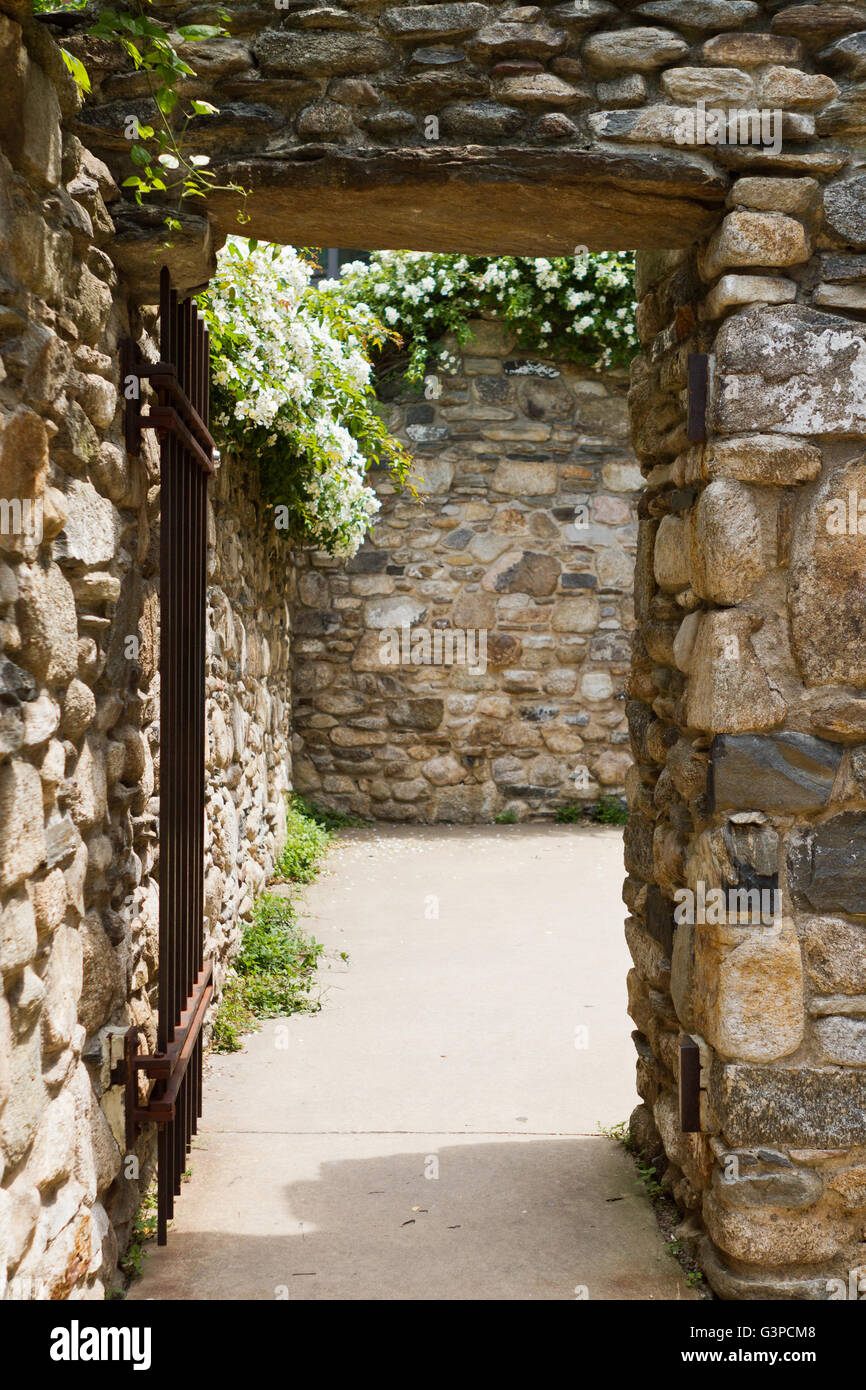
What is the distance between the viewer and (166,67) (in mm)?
2023

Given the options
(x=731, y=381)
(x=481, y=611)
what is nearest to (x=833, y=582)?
(x=731, y=381)

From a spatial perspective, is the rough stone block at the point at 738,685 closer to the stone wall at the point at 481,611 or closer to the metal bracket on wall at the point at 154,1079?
the metal bracket on wall at the point at 154,1079

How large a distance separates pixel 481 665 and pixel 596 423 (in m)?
1.80

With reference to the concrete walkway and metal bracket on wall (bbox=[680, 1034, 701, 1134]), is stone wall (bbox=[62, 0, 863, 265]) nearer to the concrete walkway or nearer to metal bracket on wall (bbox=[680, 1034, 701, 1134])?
metal bracket on wall (bbox=[680, 1034, 701, 1134])

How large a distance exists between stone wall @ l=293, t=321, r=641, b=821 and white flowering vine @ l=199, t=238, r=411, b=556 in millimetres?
1277

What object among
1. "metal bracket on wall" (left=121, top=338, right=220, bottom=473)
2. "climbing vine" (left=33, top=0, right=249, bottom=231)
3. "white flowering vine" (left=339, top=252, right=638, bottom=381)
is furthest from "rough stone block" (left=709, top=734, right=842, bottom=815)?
→ "white flowering vine" (left=339, top=252, right=638, bottom=381)

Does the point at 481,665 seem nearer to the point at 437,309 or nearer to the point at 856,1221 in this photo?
the point at 437,309

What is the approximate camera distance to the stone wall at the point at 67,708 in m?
1.66

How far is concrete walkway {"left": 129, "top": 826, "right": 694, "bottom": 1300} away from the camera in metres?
2.46

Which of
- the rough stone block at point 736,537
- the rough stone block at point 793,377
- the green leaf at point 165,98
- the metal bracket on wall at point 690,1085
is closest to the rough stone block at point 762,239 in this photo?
the rough stone block at point 793,377

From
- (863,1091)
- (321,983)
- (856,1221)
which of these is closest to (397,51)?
(863,1091)

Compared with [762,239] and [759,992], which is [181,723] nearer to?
[759,992]

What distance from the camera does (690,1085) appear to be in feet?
7.83

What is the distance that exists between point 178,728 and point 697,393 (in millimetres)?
1378
